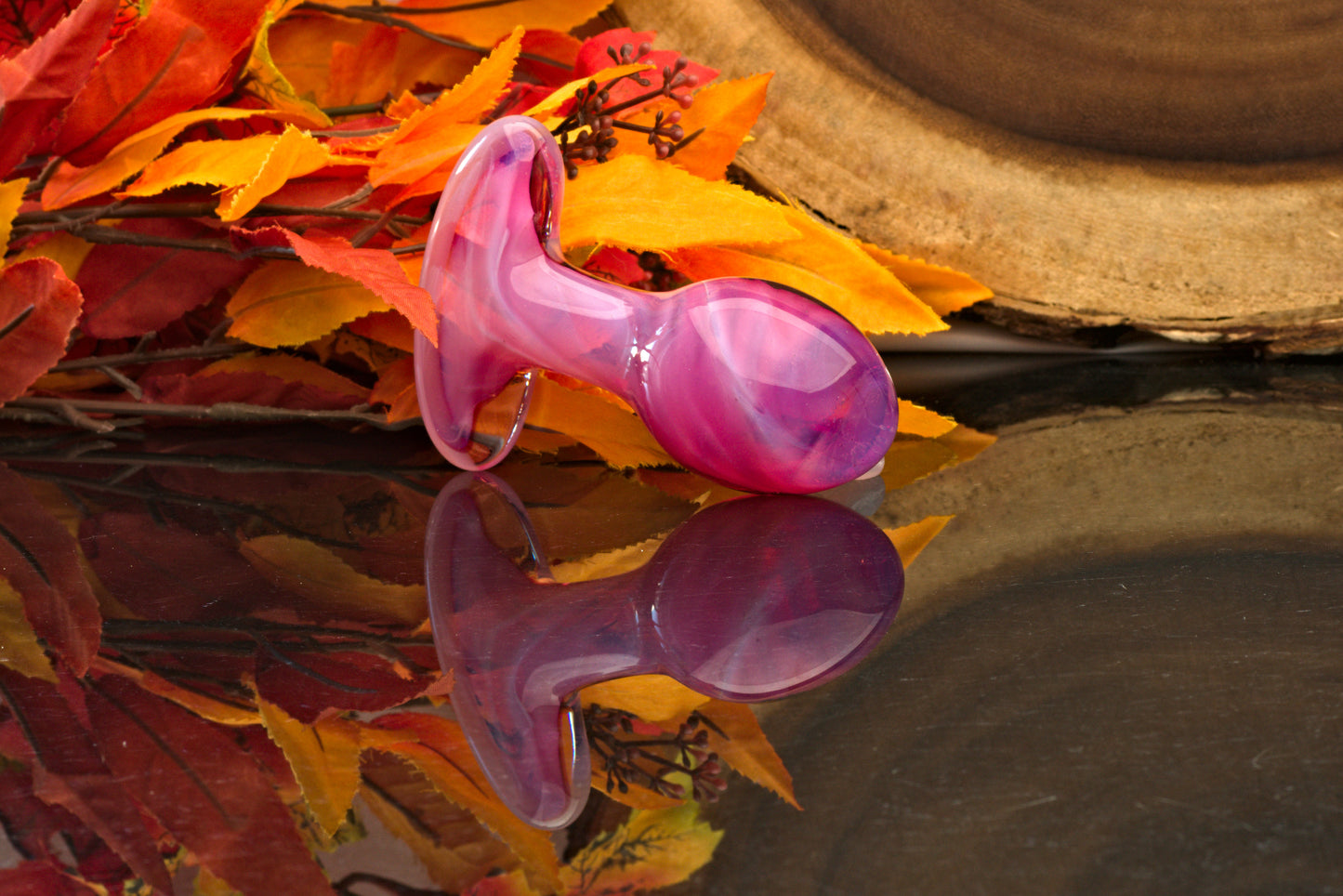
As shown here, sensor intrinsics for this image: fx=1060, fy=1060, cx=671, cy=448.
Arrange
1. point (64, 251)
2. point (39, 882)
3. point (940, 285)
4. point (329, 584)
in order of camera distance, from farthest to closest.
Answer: point (940, 285), point (64, 251), point (329, 584), point (39, 882)

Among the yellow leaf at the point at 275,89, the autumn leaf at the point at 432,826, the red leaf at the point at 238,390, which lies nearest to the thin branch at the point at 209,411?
the red leaf at the point at 238,390

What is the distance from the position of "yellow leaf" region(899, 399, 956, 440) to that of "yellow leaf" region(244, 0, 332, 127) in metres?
0.24

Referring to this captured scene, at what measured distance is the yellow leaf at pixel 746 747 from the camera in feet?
0.60

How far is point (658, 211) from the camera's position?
0.37m

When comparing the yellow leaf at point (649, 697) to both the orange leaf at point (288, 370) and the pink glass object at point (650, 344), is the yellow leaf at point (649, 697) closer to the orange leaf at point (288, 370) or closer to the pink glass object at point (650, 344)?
the pink glass object at point (650, 344)

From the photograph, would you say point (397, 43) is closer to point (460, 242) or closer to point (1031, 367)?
point (460, 242)

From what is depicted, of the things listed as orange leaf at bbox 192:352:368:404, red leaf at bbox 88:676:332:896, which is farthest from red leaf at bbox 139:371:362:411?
red leaf at bbox 88:676:332:896

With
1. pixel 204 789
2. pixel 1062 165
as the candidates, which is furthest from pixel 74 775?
pixel 1062 165

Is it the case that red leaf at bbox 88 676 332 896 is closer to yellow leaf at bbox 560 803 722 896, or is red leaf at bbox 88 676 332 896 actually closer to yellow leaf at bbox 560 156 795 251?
yellow leaf at bbox 560 803 722 896

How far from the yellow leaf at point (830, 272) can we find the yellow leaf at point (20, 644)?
9.4 inches

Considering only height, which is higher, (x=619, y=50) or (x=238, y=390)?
(x=619, y=50)

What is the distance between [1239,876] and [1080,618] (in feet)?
0.31

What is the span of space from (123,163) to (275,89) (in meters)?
0.06

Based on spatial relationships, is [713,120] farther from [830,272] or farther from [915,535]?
[915,535]
